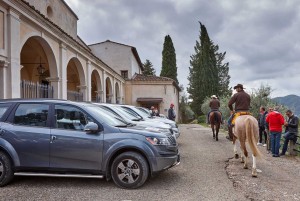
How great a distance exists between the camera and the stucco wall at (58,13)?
20.1 metres

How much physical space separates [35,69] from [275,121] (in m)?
15.1

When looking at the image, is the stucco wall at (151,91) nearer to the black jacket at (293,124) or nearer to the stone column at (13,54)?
the black jacket at (293,124)

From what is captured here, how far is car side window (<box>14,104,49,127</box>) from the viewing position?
6312 mm

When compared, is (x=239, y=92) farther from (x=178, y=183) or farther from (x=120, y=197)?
(x=120, y=197)

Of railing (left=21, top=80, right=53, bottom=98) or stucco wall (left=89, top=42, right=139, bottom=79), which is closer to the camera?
railing (left=21, top=80, right=53, bottom=98)

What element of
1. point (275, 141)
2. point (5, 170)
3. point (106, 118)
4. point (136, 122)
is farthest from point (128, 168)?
point (275, 141)

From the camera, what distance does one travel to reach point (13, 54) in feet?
33.1

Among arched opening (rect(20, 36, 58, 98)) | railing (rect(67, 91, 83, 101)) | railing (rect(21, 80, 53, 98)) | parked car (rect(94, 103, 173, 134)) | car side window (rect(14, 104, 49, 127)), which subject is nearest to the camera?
car side window (rect(14, 104, 49, 127))

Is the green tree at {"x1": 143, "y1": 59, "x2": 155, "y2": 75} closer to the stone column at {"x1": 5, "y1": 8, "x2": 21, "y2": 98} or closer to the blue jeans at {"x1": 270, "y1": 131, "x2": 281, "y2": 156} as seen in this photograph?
the blue jeans at {"x1": 270, "y1": 131, "x2": 281, "y2": 156}

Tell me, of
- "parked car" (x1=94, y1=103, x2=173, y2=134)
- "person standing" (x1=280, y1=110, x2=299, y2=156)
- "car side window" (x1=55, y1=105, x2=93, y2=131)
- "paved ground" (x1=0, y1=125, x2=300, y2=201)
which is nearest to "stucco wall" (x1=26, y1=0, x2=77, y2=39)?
"parked car" (x1=94, y1=103, x2=173, y2=134)

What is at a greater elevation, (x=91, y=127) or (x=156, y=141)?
(x=91, y=127)

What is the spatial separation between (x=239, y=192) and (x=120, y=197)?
2.32m

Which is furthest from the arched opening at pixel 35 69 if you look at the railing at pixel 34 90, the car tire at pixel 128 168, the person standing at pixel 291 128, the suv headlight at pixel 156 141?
the person standing at pixel 291 128

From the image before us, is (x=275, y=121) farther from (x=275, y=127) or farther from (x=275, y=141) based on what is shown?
(x=275, y=141)
